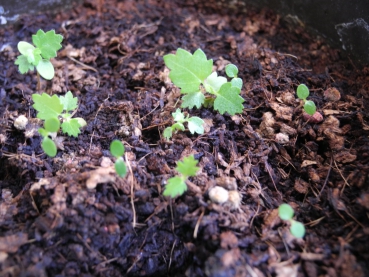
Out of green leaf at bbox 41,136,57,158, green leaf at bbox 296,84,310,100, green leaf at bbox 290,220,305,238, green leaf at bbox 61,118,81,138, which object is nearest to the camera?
green leaf at bbox 290,220,305,238

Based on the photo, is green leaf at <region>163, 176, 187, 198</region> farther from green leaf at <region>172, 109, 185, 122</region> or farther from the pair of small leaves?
the pair of small leaves

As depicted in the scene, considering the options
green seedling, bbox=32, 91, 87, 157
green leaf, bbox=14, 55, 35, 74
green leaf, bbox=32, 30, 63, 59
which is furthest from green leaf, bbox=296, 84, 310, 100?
green leaf, bbox=14, 55, 35, 74

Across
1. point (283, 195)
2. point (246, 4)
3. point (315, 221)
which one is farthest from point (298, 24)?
point (315, 221)

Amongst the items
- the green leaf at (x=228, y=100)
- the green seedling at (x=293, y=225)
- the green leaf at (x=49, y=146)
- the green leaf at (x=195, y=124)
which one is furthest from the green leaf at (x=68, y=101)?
the green seedling at (x=293, y=225)

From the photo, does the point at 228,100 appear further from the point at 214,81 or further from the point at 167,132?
the point at 167,132

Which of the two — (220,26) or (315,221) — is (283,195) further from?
(220,26)

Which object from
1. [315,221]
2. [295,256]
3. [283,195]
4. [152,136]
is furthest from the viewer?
[152,136]

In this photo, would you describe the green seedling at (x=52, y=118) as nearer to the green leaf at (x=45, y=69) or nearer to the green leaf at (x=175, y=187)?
the green leaf at (x=45, y=69)
